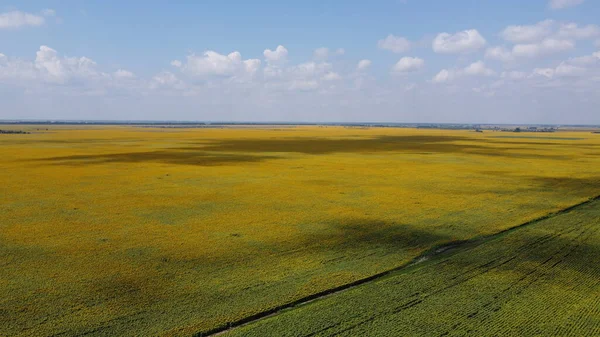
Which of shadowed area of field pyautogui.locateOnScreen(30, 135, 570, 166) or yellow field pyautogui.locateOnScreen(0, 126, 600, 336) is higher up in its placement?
shadowed area of field pyautogui.locateOnScreen(30, 135, 570, 166)

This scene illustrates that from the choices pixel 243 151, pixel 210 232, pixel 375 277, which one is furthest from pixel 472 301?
pixel 243 151

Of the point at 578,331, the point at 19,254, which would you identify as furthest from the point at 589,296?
the point at 19,254

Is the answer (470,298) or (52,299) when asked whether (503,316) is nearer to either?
(470,298)

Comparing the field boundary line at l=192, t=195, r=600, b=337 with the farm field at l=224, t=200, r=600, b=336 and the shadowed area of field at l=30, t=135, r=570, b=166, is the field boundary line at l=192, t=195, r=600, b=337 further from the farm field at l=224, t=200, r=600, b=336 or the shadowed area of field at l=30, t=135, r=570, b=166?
the shadowed area of field at l=30, t=135, r=570, b=166

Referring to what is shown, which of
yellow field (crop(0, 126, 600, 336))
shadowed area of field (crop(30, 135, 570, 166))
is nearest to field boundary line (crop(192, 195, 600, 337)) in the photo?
yellow field (crop(0, 126, 600, 336))

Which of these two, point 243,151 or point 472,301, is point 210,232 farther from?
point 243,151

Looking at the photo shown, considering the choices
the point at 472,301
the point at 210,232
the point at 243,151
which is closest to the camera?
the point at 472,301
